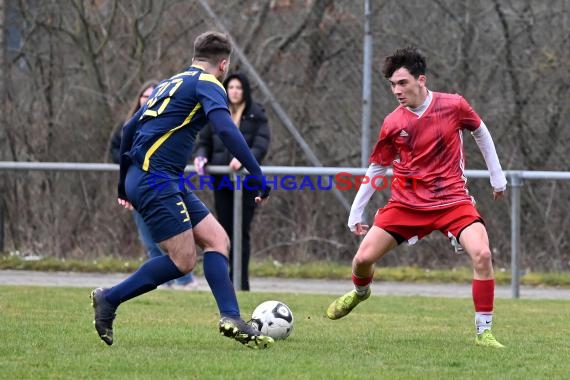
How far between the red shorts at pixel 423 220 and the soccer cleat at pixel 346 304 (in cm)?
57

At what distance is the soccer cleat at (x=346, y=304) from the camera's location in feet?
26.5

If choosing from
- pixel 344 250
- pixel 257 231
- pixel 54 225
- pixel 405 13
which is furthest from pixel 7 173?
pixel 405 13

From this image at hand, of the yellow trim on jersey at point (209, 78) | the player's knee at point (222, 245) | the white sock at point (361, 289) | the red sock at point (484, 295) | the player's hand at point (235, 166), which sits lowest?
the white sock at point (361, 289)

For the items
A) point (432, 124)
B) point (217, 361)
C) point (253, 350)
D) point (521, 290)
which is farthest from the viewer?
point (521, 290)

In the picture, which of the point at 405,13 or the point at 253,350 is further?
the point at 405,13

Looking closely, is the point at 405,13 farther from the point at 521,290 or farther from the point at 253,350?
the point at 253,350

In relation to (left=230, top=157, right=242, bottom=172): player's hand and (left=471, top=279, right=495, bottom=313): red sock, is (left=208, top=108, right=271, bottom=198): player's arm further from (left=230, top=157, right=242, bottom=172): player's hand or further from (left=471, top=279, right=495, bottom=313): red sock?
(left=230, top=157, right=242, bottom=172): player's hand

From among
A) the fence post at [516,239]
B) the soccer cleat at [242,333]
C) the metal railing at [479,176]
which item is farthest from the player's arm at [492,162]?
the fence post at [516,239]

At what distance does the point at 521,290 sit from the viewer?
1209 centimetres

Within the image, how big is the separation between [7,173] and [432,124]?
7.62 m

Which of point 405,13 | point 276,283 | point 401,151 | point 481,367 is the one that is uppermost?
point 405,13

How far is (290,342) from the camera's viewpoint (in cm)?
727

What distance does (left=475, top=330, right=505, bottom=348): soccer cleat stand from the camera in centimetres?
715

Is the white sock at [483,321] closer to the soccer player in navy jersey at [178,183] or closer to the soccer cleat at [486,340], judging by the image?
the soccer cleat at [486,340]
